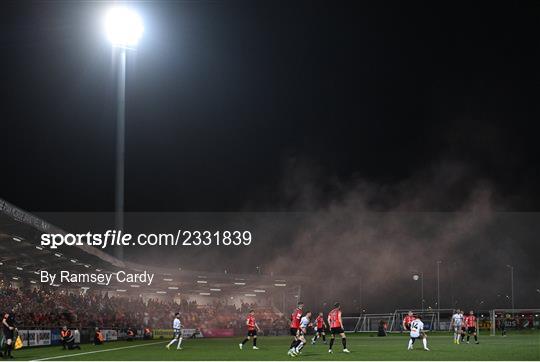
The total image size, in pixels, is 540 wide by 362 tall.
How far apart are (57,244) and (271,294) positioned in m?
45.9

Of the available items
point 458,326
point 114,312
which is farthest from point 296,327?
point 114,312

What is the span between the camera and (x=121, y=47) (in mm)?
57812

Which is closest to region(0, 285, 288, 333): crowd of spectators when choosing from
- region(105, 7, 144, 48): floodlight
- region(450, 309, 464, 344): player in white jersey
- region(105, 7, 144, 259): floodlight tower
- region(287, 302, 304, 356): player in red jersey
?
region(105, 7, 144, 259): floodlight tower

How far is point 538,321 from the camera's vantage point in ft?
234

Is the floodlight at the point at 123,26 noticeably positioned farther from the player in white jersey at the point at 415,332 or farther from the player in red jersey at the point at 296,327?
the player in white jersey at the point at 415,332

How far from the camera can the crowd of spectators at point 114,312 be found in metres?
49.7

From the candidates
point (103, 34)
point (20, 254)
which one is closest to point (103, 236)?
point (20, 254)

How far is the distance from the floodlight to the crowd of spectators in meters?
22.2

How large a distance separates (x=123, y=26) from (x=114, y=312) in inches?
1047

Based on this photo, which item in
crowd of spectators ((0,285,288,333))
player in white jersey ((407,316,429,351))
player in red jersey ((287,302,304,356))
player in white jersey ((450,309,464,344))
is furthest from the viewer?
crowd of spectators ((0,285,288,333))

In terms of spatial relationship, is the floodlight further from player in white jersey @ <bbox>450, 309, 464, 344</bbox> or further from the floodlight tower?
player in white jersey @ <bbox>450, 309, 464, 344</bbox>

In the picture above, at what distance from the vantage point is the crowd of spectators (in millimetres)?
49688

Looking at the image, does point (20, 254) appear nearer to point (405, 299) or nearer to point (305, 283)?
point (305, 283)

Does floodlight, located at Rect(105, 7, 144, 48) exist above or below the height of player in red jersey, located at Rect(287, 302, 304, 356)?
above
